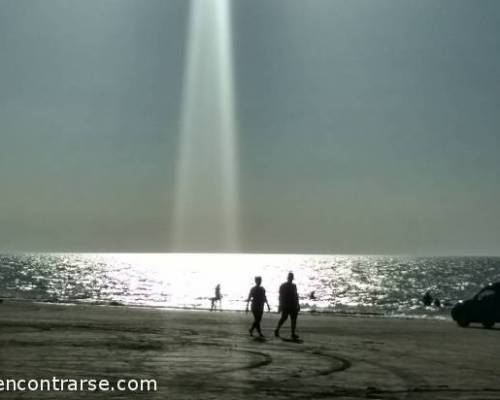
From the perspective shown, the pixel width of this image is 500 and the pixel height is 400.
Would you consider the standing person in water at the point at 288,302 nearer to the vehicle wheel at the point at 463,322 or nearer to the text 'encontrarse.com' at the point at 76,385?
the text 'encontrarse.com' at the point at 76,385

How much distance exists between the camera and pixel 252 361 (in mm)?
17016

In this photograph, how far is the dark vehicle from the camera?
31.9m

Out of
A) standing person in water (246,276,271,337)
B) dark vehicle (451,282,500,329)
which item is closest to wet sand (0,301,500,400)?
standing person in water (246,276,271,337)

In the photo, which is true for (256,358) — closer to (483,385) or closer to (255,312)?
(483,385)

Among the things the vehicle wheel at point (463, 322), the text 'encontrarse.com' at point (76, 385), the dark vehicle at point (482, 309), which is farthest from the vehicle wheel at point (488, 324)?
the text 'encontrarse.com' at point (76, 385)

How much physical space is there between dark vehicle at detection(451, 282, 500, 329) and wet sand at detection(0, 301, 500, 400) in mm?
5026

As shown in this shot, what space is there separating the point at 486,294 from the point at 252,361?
18.7 meters

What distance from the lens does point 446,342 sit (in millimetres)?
23938

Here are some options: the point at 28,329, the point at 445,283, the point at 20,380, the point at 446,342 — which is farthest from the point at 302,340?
the point at 445,283

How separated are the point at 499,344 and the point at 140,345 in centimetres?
1018

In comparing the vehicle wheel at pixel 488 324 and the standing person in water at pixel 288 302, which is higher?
the standing person in water at pixel 288 302

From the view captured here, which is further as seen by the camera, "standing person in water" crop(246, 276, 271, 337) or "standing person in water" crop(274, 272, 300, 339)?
"standing person in water" crop(246, 276, 271, 337)

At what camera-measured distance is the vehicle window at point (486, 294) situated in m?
32.4

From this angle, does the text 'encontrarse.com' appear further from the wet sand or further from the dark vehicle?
the dark vehicle
